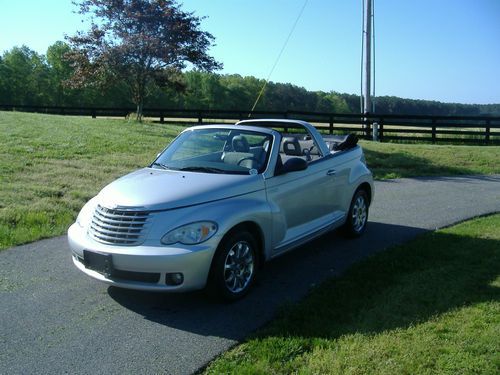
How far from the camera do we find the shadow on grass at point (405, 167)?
14.4 meters

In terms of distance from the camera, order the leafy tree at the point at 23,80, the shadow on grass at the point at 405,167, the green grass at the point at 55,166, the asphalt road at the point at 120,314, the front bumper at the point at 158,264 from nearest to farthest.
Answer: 1. the asphalt road at the point at 120,314
2. the front bumper at the point at 158,264
3. the green grass at the point at 55,166
4. the shadow on grass at the point at 405,167
5. the leafy tree at the point at 23,80

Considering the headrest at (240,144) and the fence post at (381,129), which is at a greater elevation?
the headrest at (240,144)

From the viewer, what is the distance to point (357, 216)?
746 cm

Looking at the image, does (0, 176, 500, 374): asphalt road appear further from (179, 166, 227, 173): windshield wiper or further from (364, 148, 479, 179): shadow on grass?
(364, 148, 479, 179): shadow on grass

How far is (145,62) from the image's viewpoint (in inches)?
933

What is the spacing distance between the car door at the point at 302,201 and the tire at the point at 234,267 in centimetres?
47

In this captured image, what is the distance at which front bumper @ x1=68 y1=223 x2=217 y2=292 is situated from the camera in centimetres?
445

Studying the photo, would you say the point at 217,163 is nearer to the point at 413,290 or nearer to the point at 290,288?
the point at 290,288

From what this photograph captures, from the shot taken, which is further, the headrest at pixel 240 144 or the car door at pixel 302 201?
the headrest at pixel 240 144

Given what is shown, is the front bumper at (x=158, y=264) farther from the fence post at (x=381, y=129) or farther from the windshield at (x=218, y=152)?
the fence post at (x=381, y=129)

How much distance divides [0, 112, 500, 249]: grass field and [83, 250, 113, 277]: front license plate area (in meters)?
2.50

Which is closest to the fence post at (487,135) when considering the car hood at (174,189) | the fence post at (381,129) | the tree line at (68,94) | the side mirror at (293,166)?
the fence post at (381,129)

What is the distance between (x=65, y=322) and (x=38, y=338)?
32 cm

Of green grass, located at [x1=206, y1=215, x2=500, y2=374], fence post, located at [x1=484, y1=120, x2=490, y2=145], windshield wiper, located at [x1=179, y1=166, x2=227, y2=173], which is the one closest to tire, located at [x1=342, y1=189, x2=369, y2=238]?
green grass, located at [x1=206, y1=215, x2=500, y2=374]
